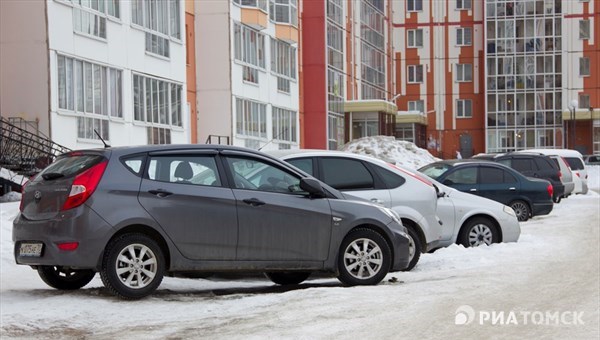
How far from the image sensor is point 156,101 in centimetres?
3069

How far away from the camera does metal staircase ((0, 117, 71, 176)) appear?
22.0 meters

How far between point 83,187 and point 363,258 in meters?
3.28

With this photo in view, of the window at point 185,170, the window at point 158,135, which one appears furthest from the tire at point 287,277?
the window at point 158,135

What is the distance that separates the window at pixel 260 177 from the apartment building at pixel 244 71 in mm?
24837

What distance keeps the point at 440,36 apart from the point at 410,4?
3.68 m

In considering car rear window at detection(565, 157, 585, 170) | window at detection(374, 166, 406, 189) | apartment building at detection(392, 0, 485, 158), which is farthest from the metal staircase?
apartment building at detection(392, 0, 485, 158)

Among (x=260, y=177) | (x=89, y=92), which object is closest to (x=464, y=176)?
(x=89, y=92)

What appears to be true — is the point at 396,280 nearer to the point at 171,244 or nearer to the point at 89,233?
the point at 171,244

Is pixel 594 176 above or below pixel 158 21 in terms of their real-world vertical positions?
below

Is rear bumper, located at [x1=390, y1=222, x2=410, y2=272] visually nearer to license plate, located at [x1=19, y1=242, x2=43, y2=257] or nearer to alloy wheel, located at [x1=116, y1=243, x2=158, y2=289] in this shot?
alloy wheel, located at [x1=116, y1=243, x2=158, y2=289]

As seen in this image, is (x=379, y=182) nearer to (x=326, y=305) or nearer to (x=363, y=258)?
(x=363, y=258)

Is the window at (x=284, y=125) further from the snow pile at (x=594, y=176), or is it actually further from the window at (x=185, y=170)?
the window at (x=185, y=170)

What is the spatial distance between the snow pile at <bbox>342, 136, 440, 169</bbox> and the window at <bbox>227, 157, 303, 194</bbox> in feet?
121

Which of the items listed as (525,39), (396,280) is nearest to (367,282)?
(396,280)
